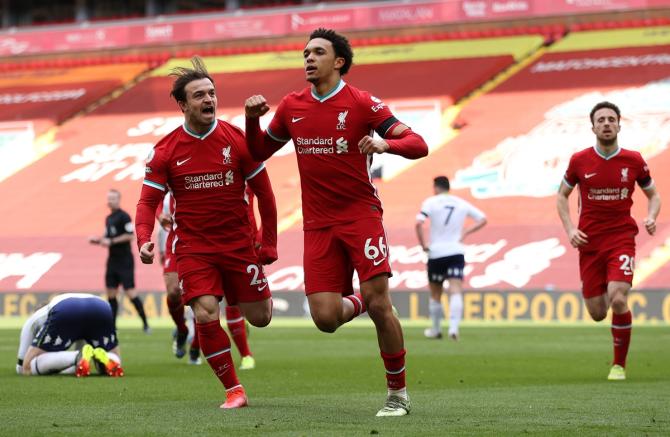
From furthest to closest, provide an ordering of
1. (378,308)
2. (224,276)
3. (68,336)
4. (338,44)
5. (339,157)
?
(68,336)
(224,276)
(338,44)
(339,157)
(378,308)

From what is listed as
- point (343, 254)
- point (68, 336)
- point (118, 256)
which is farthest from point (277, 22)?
point (343, 254)

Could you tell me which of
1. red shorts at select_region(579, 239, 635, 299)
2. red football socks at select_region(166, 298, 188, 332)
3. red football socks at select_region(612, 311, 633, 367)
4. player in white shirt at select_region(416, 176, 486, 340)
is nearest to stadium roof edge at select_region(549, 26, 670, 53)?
player in white shirt at select_region(416, 176, 486, 340)

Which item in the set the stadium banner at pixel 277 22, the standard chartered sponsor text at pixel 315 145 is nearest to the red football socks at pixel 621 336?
the standard chartered sponsor text at pixel 315 145

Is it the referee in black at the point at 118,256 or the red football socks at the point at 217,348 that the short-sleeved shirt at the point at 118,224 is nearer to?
the referee in black at the point at 118,256

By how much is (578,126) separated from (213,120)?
24916mm

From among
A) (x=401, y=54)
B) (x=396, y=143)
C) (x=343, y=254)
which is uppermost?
(x=401, y=54)

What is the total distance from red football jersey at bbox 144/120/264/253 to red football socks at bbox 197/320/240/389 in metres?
0.58

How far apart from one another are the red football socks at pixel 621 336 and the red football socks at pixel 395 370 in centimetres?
390

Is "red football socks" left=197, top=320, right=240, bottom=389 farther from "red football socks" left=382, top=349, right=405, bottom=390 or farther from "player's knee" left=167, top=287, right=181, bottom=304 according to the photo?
"player's knee" left=167, top=287, right=181, bottom=304

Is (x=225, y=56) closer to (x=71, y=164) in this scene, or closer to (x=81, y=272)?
(x=71, y=164)

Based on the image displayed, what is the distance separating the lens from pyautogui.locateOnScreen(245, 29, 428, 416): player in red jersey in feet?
27.4

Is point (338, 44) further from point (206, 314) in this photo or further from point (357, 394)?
point (357, 394)

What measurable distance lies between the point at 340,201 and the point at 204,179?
49.3 inches

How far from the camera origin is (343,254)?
8531 millimetres
